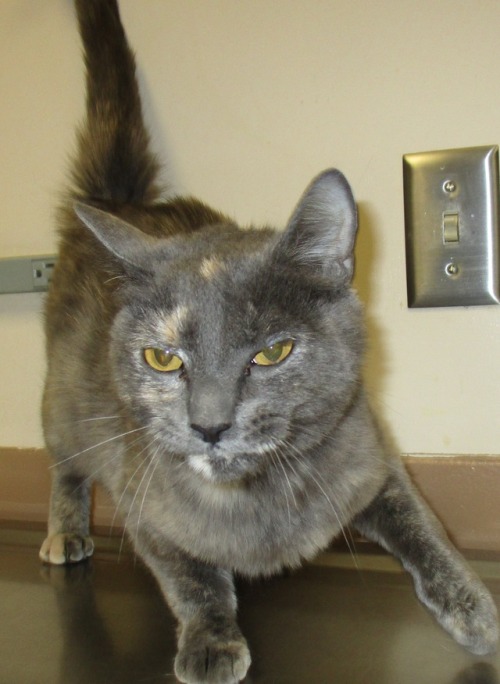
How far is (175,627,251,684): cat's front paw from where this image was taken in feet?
2.69

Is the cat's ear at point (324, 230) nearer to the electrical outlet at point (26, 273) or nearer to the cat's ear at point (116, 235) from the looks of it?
the cat's ear at point (116, 235)

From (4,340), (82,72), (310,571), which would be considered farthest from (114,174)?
(310,571)

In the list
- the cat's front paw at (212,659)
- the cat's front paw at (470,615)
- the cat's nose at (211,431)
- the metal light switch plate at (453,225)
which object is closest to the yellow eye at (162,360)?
the cat's nose at (211,431)

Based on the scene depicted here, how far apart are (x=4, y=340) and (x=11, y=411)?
0.17m

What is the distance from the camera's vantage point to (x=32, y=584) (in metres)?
1.17

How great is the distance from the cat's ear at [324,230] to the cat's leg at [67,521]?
0.71 metres

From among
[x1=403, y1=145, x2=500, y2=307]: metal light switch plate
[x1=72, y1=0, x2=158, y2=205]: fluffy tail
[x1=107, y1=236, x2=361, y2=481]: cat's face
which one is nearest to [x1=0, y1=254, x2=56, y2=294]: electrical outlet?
[x1=72, y1=0, x2=158, y2=205]: fluffy tail

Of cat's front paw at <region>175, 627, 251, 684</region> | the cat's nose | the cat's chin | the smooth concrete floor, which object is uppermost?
the cat's nose

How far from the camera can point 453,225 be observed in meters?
1.21

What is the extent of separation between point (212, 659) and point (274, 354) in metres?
0.38

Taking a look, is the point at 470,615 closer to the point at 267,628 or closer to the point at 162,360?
the point at 267,628

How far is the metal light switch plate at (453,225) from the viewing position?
1195 mm

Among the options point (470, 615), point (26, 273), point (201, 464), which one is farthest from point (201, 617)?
point (26, 273)

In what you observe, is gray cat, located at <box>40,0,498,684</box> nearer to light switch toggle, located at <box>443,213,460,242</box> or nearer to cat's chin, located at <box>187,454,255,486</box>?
cat's chin, located at <box>187,454,255,486</box>
